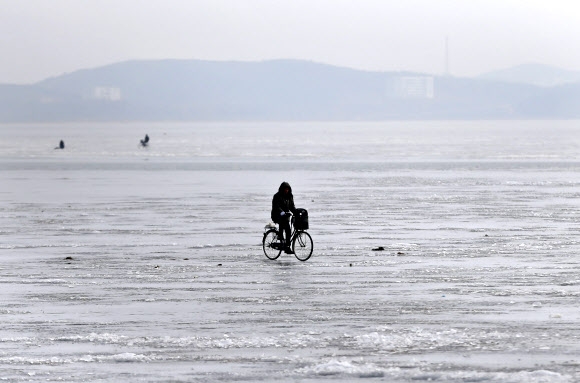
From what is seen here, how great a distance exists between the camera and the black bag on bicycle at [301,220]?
21062 mm

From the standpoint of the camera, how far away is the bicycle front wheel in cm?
2118

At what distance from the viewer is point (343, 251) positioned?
22250 mm

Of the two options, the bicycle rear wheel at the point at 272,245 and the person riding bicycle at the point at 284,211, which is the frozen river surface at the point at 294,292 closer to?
the bicycle rear wheel at the point at 272,245

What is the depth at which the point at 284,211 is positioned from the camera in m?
21.5

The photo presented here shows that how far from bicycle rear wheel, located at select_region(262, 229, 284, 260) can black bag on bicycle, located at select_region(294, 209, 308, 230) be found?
0.48 meters

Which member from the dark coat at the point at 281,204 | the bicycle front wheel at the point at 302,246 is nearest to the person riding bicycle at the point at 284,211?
the dark coat at the point at 281,204

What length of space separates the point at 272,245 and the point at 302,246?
0.55m

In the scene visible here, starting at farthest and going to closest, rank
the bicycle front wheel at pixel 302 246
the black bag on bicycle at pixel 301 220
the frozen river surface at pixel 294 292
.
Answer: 1. the bicycle front wheel at pixel 302 246
2. the black bag on bicycle at pixel 301 220
3. the frozen river surface at pixel 294 292

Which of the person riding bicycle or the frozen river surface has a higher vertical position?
the person riding bicycle

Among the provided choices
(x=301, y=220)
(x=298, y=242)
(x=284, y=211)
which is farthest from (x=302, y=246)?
(x=284, y=211)

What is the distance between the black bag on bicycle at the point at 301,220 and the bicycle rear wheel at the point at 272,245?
0.48 m

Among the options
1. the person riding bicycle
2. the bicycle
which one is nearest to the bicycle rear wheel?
the bicycle

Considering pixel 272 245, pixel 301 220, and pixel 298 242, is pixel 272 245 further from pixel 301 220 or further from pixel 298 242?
pixel 301 220

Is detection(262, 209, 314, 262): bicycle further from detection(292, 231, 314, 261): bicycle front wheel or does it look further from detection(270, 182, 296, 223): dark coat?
detection(270, 182, 296, 223): dark coat
